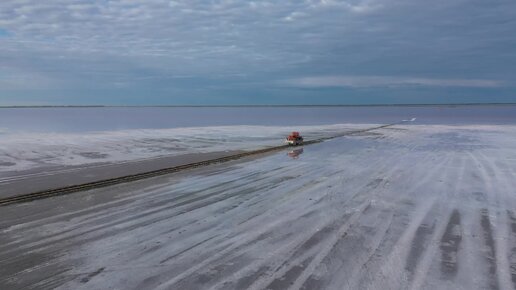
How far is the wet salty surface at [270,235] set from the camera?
7.06 meters

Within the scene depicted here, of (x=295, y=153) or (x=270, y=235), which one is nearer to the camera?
(x=270, y=235)

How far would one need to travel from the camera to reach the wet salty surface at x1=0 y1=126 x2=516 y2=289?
7062 mm

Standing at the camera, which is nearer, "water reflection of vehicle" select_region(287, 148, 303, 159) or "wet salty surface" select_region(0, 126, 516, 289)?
"wet salty surface" select_region(0, 126, 516, 289)

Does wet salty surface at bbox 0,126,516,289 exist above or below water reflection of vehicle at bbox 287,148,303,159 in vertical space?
below

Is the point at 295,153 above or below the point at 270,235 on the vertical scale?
above

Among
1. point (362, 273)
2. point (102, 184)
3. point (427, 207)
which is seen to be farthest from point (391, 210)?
point (102, 184)

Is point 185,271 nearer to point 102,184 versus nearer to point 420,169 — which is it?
point 102,184

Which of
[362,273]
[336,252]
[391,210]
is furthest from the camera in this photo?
[391,210]

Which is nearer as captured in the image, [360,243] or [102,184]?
[360,243]

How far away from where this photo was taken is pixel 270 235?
30.7 feet

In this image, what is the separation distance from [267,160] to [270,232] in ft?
43.1

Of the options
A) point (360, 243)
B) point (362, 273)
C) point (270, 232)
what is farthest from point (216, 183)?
point (362, 273)

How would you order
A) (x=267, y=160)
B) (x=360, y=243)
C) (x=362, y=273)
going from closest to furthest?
1. (x=362, y=273)
2. (x=360, y=243)
3. (x=267, y=160)

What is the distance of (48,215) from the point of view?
36.2 ft
